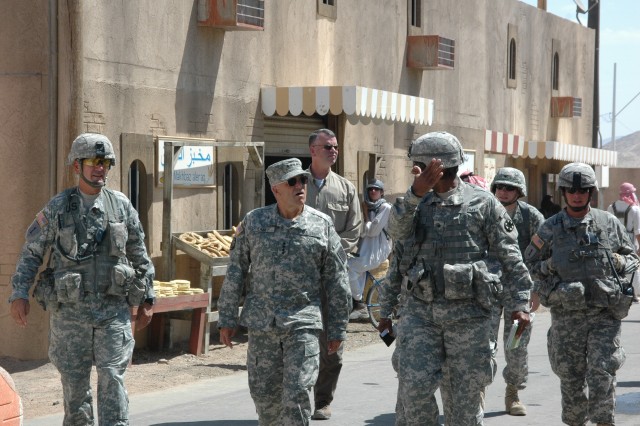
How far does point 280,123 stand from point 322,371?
685 cm

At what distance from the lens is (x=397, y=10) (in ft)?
59.6

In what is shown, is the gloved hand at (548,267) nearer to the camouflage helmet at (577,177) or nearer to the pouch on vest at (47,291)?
the camouflage helmet at (577,177)

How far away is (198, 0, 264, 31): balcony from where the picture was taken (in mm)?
13211

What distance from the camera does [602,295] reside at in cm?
777

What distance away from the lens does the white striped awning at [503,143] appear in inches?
851

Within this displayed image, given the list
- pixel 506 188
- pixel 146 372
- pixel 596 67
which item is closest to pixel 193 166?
pixel 146 372

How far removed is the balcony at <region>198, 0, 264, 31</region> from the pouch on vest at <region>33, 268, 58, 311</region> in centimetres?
633

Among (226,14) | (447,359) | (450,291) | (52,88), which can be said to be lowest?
(447,359)

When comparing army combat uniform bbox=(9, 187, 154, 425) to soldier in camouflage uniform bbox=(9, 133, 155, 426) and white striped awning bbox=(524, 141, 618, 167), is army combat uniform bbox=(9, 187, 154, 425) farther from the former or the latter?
white striped awning bbox=(524, 141, 618, 167)

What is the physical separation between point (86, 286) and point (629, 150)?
6123 inches

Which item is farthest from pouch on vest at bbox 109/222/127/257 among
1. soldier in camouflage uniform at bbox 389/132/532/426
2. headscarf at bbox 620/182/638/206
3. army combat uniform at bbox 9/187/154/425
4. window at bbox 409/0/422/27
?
window at bbox 409/0/422/27

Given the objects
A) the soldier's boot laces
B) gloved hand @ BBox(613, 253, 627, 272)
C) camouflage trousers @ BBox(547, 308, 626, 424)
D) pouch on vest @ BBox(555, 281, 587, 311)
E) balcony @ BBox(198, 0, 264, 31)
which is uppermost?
balcony @ BBox(198, 0, 264, 31)

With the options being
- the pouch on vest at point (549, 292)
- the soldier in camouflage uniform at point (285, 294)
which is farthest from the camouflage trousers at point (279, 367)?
the pouch on vest at point (549, 292)

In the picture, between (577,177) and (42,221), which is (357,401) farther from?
(42,221)
